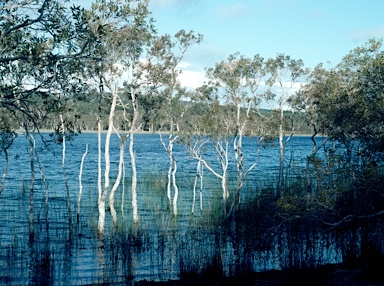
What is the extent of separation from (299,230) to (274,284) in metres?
4.66

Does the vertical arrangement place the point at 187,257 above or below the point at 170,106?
below

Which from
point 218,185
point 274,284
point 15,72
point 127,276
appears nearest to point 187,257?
point 127,276

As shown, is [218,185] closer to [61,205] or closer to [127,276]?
[61,205]

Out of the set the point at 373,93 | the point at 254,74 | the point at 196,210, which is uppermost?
the point at 254,74

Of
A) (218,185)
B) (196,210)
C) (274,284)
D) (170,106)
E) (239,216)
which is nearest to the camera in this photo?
(274,284)

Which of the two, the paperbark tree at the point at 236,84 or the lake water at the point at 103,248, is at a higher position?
the paperbark tree at the point at 236,84

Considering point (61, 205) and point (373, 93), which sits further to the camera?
point (61, 205)

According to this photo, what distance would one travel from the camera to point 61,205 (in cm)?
2861

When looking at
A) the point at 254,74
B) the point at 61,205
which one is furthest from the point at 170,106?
the point at 61,205

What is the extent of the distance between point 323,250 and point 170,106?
41.3 feet

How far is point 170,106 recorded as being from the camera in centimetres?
2623

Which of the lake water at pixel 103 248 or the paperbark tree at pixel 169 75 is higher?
the paperbark tree at pixel 169 75

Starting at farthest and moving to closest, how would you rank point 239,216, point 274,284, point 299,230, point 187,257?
point 239,216 → point 299,230 → point 187,257 → point 274,284

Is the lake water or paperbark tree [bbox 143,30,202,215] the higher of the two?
paperbark tree [bbox 143,30,202,215]
